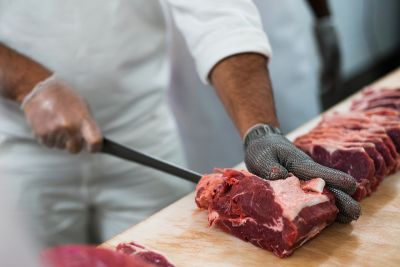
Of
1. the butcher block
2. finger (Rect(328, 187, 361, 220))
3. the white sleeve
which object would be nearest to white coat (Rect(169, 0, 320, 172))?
the white sleeve

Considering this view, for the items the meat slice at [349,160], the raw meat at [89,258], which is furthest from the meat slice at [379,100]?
the raw meat at [89,258]

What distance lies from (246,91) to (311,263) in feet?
2.19

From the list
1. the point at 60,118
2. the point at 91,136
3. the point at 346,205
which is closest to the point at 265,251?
the point at 346,205

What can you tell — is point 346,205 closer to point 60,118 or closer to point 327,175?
point 327,175

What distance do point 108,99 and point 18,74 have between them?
39cm

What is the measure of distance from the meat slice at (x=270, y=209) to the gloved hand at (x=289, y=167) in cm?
3

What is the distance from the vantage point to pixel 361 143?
174cm

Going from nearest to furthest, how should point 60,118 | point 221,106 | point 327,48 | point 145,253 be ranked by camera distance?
point 145,253 < point 60,118 < point 221,106 < point 327,48

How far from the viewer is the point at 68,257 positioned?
1.09m

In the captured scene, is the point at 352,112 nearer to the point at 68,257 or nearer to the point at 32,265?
the point at 68,257

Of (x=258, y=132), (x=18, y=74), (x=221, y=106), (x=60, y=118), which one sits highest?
(x=18, y=74)

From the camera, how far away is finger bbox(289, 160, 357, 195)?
1505mm

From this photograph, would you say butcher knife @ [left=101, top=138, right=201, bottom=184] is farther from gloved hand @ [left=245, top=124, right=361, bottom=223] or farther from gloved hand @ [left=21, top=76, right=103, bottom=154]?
gloved hand @ [left=245, top=124, right=361, bottom=223]

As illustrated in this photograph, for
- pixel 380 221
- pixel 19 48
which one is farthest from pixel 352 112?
pixel 19 48
